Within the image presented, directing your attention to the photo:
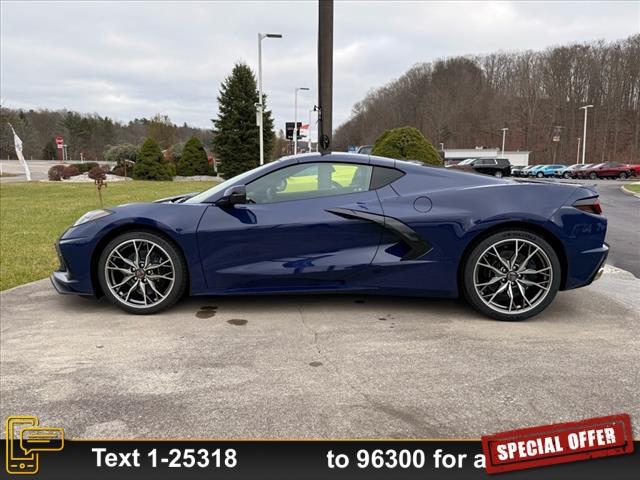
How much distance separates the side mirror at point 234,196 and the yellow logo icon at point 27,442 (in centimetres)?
196

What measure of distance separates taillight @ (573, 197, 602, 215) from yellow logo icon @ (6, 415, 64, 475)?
147 inches

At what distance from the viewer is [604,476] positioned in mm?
1805

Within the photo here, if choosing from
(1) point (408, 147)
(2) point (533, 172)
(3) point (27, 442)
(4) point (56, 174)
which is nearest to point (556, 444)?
(3) point (27, 442)

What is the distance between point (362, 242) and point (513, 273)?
3.93 ft

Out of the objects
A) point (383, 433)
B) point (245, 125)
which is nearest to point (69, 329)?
point (383, 433)

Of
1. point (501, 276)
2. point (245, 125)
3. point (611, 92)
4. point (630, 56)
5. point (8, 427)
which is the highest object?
point (630, 56)

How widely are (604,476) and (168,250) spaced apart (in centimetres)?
311

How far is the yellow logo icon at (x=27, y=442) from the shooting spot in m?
1.94

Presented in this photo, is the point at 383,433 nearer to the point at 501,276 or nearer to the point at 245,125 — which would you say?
the point at 501,276

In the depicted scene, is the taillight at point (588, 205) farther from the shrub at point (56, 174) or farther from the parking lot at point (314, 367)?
the shrub at point (56, 174)

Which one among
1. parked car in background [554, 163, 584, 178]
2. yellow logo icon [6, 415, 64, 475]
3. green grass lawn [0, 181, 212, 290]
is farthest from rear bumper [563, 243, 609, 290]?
parked car in background [554, 163, 584, 178]

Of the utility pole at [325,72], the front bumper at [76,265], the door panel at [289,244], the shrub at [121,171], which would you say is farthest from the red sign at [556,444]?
the shrub at [121,171]

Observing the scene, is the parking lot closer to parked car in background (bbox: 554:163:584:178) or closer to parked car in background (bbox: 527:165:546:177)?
parked car in background (bbox: 554:163:584:178)

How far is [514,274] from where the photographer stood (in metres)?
3.57
